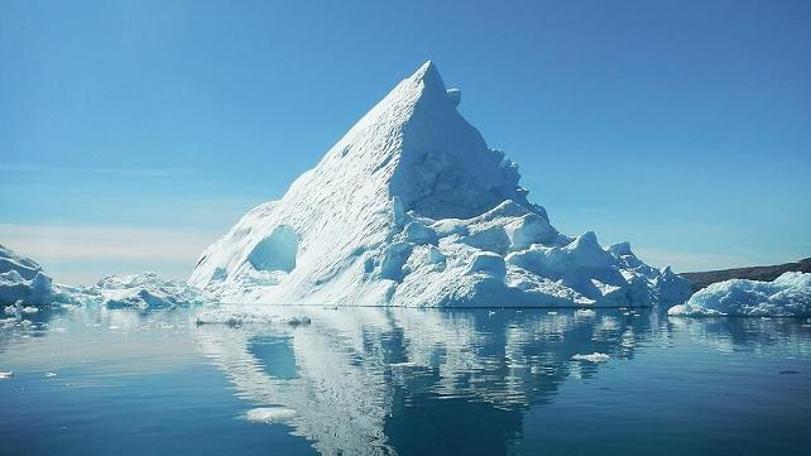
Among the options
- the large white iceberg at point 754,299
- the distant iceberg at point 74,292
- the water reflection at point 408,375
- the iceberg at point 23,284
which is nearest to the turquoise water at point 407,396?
the water reflection at point 408,375

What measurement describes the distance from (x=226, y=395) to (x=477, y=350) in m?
14.0

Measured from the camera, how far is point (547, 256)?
72812mm

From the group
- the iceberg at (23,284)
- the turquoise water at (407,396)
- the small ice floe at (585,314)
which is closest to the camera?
the turquoise water at (407,396)

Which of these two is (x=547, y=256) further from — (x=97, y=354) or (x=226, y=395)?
(x=226, y=395)

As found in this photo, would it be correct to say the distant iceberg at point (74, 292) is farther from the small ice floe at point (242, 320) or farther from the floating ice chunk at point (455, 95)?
the floating ice chunk at point (455, 95)

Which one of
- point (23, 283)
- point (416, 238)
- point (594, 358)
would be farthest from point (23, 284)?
point (594, 358)

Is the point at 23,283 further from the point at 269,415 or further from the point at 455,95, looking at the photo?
the point at 455,95

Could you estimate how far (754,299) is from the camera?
56719 millimetres

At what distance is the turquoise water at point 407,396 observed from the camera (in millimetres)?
Result: 13664

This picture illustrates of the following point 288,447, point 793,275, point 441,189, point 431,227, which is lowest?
point 288,447

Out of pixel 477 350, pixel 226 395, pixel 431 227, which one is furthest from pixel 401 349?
pixel 431 227

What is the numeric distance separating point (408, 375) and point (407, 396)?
3.88m

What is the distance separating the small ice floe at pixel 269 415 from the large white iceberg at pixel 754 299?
4933cm

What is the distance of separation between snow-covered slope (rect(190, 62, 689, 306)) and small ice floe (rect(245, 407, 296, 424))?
5199 centimetres
